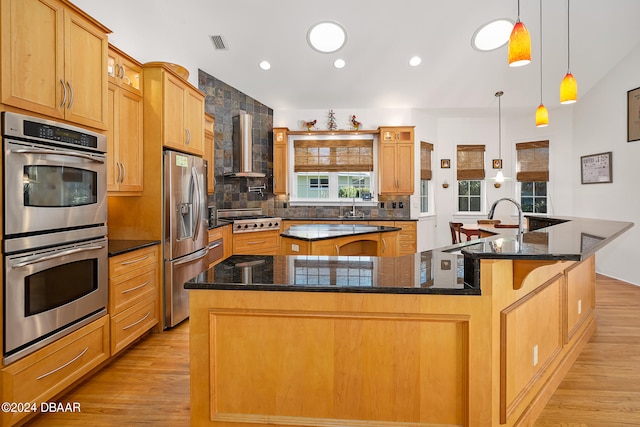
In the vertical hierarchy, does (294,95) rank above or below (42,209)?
above

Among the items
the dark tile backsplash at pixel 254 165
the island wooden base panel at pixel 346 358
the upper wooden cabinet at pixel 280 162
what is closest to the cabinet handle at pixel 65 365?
the island wooden base panel at pixel 346 358

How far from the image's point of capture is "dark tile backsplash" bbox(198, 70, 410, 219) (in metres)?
5.64

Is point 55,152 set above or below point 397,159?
below

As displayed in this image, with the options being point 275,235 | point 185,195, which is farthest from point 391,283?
point 275,235

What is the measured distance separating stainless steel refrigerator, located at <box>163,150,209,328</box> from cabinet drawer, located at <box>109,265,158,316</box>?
0.19 metres

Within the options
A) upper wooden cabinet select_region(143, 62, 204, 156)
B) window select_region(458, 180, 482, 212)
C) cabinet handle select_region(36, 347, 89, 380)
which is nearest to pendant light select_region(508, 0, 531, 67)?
upper wooden cabinet select_region(143, 62, 204, 156)

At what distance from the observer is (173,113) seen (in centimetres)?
345

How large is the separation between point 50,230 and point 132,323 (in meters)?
1.14

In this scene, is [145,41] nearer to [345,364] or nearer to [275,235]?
[275,235]

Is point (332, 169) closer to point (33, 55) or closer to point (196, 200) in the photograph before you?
point (196, 200)

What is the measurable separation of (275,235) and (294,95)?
8.25ft

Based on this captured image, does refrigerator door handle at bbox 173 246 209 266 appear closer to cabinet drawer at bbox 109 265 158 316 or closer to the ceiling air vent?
cabinet drawer at bbox 109 265 158 316

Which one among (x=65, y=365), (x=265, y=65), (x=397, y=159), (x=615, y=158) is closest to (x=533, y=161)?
(x=615, y=158)

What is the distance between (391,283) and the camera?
1.52m
